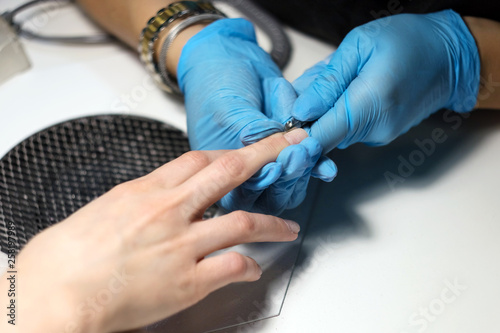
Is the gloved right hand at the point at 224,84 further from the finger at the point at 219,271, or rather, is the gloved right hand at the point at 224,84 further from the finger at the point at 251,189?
the finger at the point at 219,271

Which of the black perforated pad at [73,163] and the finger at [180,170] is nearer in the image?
the finger at [180,170]

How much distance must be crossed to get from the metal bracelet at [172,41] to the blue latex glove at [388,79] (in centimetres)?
24

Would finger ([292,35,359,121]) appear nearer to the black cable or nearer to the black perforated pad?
the black perforated pad

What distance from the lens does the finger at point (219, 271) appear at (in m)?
0.48

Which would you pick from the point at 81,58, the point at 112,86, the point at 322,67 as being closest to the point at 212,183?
the point at 322,67

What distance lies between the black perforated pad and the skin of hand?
0.52 ft

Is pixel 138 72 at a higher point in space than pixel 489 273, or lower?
higher

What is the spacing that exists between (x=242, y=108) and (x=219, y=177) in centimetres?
14

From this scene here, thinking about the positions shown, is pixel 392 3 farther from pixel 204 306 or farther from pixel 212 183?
pixel 204 306

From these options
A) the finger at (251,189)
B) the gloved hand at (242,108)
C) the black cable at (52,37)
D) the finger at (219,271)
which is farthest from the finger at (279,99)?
the black cable at (52,37)

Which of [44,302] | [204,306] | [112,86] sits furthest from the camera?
[112,86]

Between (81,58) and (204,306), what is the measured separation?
615mm

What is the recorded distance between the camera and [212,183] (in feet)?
1.64

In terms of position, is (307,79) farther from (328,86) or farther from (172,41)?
(172,41)
